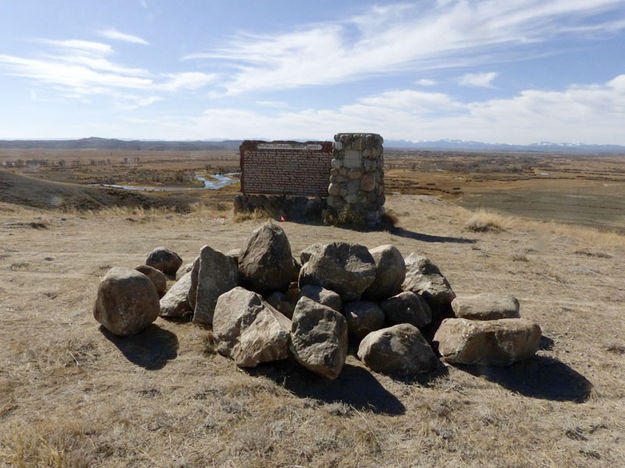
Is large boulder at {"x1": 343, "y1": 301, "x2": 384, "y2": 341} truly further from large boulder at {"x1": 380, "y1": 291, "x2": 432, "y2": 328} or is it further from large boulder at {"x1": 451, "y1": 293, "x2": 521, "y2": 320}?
large boulder at {"x1": 451, "y1": 293, "x2": 521, "y2": 320}

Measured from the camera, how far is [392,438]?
352cm

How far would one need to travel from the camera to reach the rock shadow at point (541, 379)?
14.0 ft

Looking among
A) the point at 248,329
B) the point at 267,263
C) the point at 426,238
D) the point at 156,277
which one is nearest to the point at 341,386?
the point at 248,329

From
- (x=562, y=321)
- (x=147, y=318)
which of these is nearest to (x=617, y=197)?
(x=562, y=321)

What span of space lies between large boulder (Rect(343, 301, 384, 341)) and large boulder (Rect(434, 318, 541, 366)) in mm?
851

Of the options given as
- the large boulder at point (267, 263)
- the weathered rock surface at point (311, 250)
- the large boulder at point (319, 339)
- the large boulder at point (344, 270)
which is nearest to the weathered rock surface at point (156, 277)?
the large boulder at point (267, 263)

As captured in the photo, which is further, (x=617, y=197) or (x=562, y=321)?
(x=617, y=197)

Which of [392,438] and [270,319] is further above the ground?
[270,319]

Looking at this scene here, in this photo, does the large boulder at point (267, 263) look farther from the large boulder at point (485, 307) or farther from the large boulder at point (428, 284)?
the large boulder at point (485, 307)

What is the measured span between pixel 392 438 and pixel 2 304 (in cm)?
550

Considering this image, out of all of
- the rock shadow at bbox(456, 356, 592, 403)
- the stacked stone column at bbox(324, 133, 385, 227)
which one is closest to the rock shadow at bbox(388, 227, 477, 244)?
the stacked stone column at bbox(324, 133, 385, 227)

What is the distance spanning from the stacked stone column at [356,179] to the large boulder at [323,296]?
8.04 metres

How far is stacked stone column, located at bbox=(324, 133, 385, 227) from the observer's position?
12938 mm

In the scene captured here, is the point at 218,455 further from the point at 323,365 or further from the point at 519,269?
the point at 519,269
